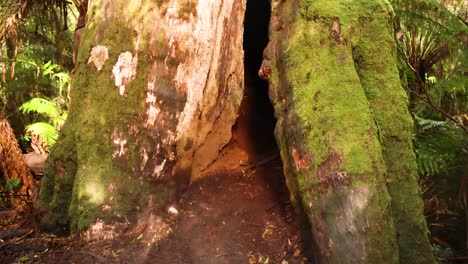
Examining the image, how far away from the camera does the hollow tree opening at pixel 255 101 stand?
16.3ft

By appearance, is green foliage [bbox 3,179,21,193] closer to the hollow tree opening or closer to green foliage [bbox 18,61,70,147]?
green foliage [bbox 18,61,70,147]

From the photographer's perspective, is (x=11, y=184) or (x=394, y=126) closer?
(x=394, y=126)

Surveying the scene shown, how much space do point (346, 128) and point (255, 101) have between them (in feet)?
7.89

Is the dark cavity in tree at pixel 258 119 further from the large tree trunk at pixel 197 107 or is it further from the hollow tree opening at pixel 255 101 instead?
the large tree trunk at pixel 197 107

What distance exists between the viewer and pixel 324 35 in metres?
3.60

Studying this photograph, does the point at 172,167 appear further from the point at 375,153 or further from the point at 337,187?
the point at 375,153

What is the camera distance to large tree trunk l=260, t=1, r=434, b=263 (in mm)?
3047

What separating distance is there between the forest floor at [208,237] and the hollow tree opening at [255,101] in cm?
72

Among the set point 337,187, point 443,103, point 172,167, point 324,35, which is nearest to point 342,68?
point 324,35

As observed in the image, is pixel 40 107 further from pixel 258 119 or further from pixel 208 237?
pixel 208 237

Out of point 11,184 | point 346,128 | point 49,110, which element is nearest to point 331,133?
point 346,128

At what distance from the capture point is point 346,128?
10.7 ft

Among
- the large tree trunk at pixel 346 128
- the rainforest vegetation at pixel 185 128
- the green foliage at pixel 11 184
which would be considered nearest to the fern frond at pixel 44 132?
the green foliage at pixel 11 184

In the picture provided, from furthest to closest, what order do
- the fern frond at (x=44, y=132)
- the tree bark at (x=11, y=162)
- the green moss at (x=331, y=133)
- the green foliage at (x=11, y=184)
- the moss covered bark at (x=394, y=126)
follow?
the fern frond at (x=44, y=132) < the tree bark at (x=11, y=162) < the green foliage at (x=11, y=184) < the moss covered bark at (x=394, y=126) < the green moss at (x=331, y=133)
